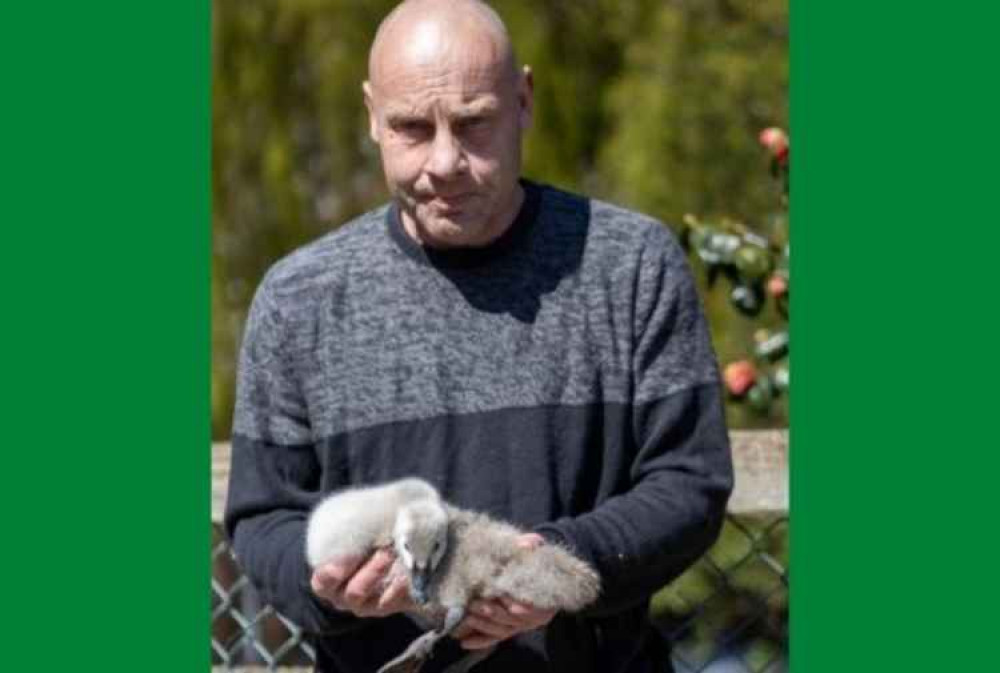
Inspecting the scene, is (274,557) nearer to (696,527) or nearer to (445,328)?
(445,328)

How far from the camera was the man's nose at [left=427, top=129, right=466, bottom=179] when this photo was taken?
1.79 meters

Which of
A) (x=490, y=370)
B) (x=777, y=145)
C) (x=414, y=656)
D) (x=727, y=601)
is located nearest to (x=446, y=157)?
(x=490, y=370)

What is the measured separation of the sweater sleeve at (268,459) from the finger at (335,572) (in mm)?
102

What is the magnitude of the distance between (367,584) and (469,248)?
0.30 meters

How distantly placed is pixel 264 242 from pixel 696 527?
6.06ft

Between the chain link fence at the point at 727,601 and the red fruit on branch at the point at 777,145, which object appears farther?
the red fruit on branch at the point at 777,145

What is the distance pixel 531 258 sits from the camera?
1.87m

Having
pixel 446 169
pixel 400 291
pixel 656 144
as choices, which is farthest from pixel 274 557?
pixel 656 144

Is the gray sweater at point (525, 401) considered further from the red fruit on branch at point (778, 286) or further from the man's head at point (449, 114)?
the red fruit on branch at point (778, 286)

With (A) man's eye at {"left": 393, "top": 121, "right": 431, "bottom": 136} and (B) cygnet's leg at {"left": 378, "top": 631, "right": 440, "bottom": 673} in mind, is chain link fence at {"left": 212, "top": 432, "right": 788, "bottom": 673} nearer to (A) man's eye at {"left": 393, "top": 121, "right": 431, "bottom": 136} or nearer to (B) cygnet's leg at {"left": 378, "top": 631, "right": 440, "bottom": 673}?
(B) cygnet's leg at {"left": 378, "top": 631, "right": 440, "bottom": 673}

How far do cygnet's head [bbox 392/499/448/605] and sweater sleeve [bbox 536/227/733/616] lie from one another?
11 centimetres

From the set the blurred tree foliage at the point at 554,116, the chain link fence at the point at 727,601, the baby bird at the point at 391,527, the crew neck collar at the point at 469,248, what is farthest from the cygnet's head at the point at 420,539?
the blurred tree foliage at the point at 554,116

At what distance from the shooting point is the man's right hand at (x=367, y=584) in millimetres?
1764

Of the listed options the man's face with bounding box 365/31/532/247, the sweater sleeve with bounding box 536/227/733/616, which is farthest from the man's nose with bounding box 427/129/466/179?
the sweater sleeve with bounding box 536/227/733/616
